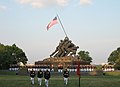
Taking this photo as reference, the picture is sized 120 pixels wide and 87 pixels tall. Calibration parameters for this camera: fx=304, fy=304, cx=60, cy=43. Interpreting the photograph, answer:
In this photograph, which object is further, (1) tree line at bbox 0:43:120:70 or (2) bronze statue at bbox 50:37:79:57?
(1) tree line at bbox 0:43:120:70

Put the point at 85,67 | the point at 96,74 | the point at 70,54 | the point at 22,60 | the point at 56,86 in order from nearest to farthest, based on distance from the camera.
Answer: the point at 56,86 < the point at 96,74 < the point at 85,67 < the point at 70,54 < the point at 22,60

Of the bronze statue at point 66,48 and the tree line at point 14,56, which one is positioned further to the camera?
the tree line at point 14,56

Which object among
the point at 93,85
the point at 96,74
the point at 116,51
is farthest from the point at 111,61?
the point at 93,85

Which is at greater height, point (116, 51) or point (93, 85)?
point (116, 51)

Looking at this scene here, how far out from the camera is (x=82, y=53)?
14338 centimetres

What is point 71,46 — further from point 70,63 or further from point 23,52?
point 23,52

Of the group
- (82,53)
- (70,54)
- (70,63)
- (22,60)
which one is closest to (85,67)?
(70,63)

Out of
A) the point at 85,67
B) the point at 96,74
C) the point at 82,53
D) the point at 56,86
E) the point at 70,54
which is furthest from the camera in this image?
the point at 82,53

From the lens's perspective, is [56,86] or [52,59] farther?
[52,59]

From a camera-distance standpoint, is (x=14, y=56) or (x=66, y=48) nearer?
(x=66, y=48)

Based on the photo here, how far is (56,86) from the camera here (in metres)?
30.3

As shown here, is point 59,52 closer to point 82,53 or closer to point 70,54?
point 70,54

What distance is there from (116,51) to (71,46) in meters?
65.2

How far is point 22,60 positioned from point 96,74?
6551 cm
